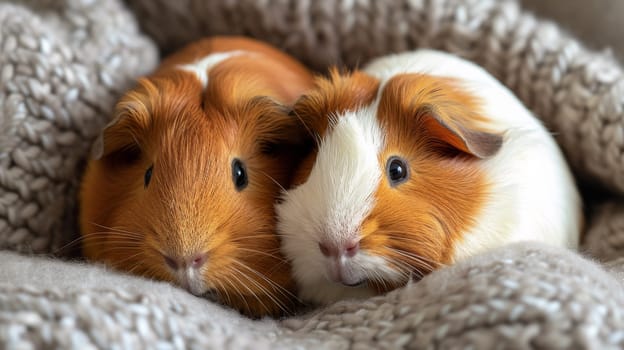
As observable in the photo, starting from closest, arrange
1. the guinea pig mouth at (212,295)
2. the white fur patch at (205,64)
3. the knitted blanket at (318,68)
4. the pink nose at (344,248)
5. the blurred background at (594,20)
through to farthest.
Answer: the knitted blanket at (318,68), the pink nose at (344,248), the guinea pig mouth at (212,295), the white fur patch at (205,64), the blurred background at (594,20)

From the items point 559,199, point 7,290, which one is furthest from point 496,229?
point 7,290

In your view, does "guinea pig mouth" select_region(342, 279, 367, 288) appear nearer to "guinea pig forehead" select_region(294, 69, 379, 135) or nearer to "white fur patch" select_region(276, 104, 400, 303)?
"white fur patch" select_region(276, 104, 400, 303)

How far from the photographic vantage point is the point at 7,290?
3.05ft

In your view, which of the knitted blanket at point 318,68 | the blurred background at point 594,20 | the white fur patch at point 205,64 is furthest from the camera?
the blurred background at point 594,20

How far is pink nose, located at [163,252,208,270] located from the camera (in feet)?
3.52

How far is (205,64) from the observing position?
4.52 feet

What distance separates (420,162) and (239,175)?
0.33 m

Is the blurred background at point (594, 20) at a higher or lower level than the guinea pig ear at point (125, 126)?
higher

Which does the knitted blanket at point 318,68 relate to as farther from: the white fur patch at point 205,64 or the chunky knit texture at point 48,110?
→ the white fur patch at point 205,64

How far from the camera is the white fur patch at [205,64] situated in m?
1.31

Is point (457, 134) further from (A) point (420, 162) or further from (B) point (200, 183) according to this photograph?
(B) point (200, 183)

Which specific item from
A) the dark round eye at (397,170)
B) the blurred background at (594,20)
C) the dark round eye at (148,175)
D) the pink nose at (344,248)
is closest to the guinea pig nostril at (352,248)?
the pink nose at (344,248)

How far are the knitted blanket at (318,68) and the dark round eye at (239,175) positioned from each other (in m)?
0.22

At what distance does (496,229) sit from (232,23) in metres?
0.96
